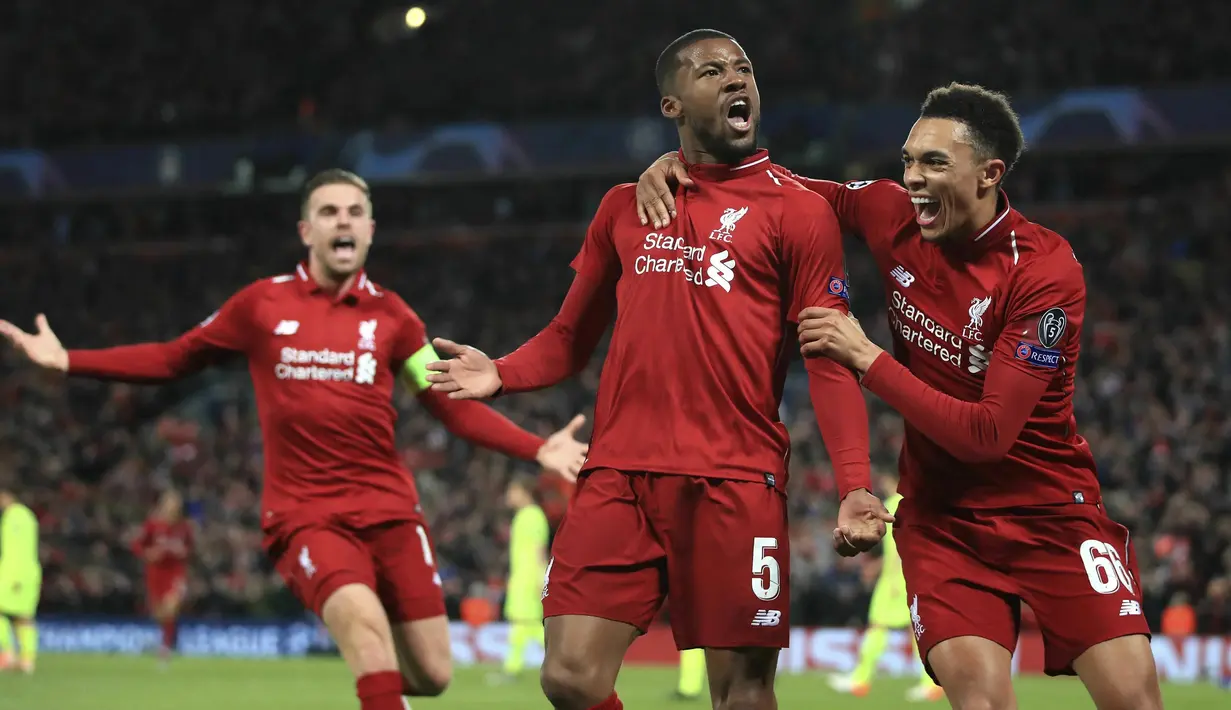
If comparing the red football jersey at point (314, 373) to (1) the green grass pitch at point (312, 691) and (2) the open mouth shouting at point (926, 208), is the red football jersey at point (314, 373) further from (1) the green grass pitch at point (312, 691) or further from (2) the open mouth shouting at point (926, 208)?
(1) the green grass pitch at point (312, 691)

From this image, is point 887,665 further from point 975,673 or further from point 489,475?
point 975,673

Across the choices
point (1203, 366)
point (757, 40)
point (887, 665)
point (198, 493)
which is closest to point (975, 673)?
point (887, 665)

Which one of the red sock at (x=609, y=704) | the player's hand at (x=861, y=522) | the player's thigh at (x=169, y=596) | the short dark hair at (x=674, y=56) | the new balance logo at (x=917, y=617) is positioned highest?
the short dark hair at (x=674, y=56)

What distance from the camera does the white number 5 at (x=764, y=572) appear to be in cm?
500

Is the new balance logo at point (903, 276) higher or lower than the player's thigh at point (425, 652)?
higher

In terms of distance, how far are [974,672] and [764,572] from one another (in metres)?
0.73

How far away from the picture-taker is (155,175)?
2917cm

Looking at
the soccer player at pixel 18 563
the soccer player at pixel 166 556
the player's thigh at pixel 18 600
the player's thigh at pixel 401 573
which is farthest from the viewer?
the soccer player at pixel 166 556

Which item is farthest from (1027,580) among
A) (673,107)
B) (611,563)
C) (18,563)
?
(18,563)

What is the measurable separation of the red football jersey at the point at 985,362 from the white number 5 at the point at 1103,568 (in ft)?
0.57

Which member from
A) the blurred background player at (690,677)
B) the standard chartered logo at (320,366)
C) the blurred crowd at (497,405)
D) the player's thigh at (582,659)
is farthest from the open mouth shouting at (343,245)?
the blurred crowd at (497,405)

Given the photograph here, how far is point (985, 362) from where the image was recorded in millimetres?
5223

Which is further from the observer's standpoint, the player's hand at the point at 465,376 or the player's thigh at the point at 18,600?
the player's thigh at the point at 18,600

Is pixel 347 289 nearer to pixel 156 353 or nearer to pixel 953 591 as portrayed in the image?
pixel 156 353
